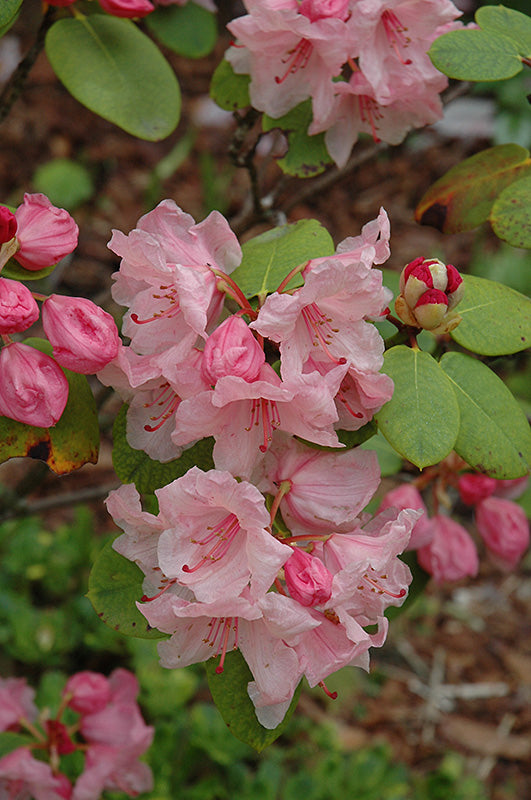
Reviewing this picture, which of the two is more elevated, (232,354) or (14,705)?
(232,354)

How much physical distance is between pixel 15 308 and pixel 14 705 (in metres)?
0.95

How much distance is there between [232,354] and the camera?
73 centimetres

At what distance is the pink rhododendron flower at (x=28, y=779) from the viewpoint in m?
1.29

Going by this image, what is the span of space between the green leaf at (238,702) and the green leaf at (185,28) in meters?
0.98

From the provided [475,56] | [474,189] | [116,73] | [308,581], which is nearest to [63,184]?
[116,73]

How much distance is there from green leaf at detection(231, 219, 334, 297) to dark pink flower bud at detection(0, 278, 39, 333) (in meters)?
0.22

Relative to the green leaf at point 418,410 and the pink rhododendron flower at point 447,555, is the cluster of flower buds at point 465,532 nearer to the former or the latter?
the pink rhododendron flower at point 447,555

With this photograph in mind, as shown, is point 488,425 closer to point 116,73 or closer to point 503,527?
point 503,527

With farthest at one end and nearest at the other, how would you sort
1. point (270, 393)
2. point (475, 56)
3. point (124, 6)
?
point (124, 6) < point (475, 56) < point (270, 393)

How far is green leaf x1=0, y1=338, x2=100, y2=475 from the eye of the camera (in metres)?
0.85

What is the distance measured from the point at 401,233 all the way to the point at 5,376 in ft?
10.4

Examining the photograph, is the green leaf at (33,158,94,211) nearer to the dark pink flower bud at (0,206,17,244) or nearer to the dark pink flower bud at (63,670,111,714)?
the dark pink flower bud at (63,670,111,714)

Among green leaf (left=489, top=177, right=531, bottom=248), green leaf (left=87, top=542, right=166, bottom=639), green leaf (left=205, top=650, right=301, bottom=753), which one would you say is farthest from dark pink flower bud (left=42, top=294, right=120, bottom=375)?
green leaf (left=489, top=177, right=531, bottom=248)

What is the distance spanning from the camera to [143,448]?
0.86 metres
